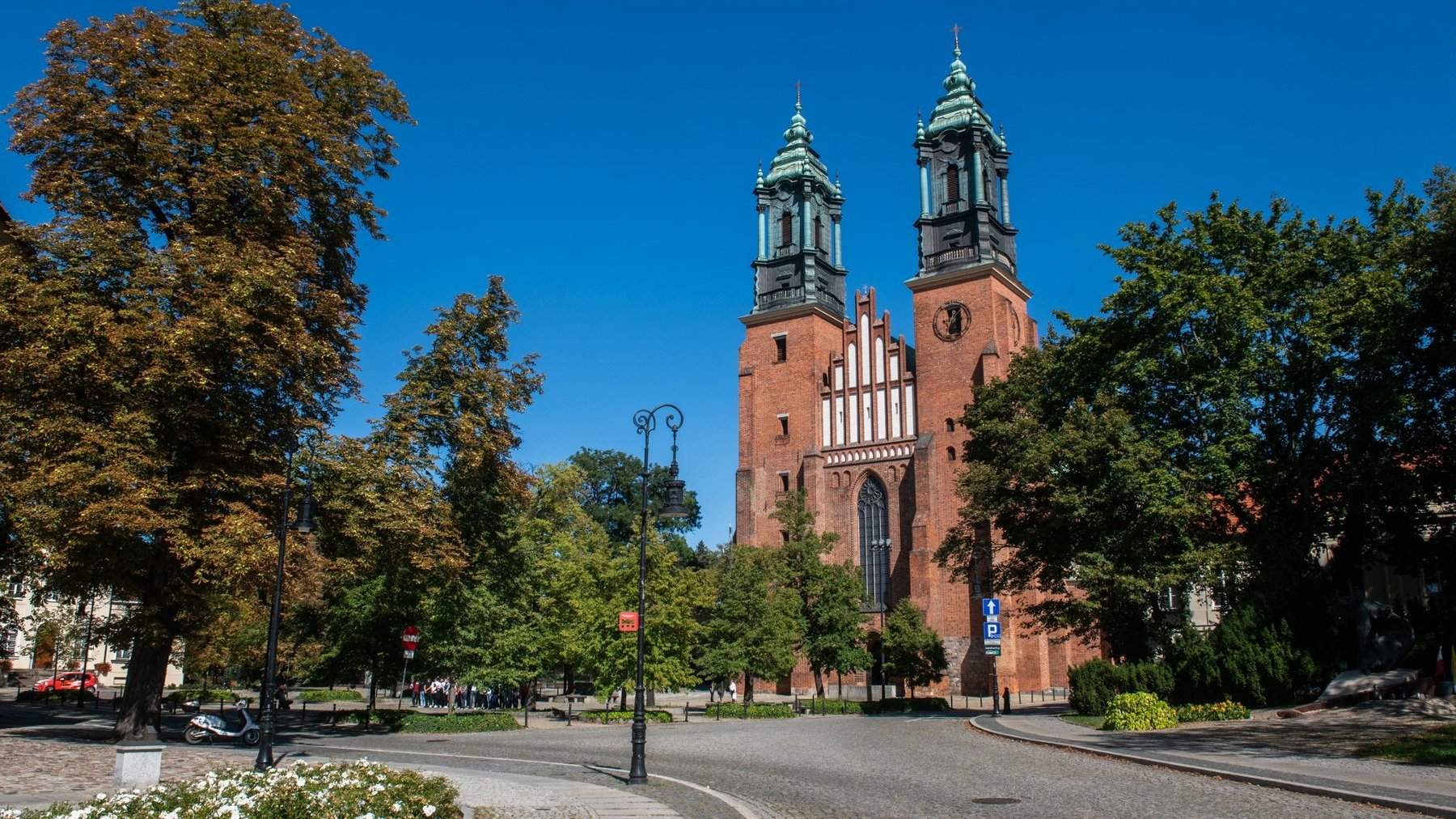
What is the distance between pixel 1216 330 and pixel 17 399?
26129mm

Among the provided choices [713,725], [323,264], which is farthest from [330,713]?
[323,264]

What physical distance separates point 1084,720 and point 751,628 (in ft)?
45.2

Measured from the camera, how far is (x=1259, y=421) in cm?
2522

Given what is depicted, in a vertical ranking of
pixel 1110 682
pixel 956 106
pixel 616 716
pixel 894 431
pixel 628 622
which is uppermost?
pixel 956 106

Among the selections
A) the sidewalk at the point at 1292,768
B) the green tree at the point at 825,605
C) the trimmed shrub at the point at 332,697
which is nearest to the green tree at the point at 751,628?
the green tree at the point at 825,605

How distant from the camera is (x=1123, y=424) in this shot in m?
25.4

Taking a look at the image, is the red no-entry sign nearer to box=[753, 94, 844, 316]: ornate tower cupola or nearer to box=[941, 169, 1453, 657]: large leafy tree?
box=[941, 169, 1453, 657]: large leafy tree

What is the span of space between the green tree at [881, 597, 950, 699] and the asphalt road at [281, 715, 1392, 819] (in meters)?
12.3

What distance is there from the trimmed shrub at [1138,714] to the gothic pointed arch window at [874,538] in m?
26.8

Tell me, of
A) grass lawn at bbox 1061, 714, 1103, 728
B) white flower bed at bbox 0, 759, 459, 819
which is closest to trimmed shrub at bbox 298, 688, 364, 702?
grass lawn at bbox 1061, 714, 1103, 728

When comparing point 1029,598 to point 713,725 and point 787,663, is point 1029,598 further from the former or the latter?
point 713,725

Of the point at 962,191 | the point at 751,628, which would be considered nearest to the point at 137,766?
the point at 751,628

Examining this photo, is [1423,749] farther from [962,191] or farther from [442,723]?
[962,191]

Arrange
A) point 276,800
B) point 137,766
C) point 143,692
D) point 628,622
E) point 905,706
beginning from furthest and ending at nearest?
point 905,706, point 628,622, point 143,692, point 137,766, point 276,800
